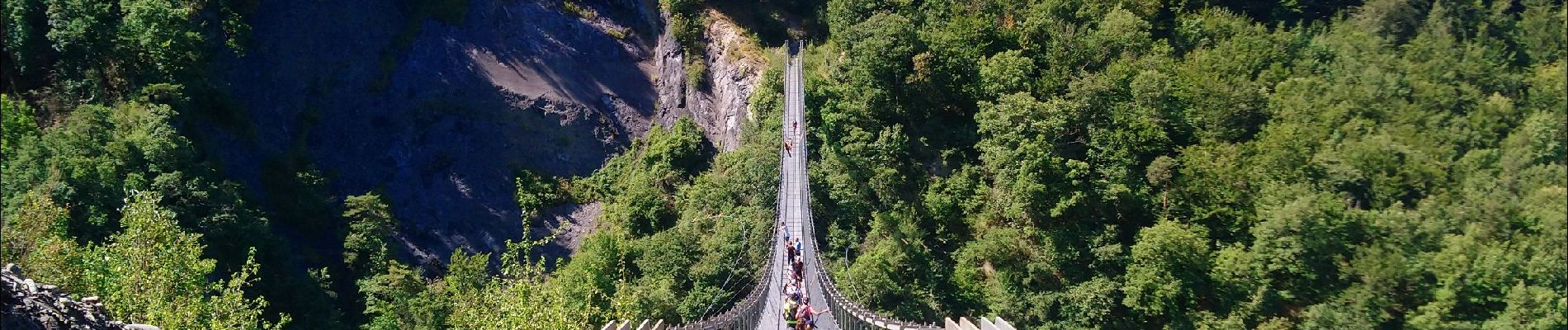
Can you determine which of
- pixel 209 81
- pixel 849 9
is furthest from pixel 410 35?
pixel 849 9

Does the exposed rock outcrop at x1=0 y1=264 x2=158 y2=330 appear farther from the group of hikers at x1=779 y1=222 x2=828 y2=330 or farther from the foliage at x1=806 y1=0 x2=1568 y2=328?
the foliage at x1=806 y1=0 x2=1568 y2=328

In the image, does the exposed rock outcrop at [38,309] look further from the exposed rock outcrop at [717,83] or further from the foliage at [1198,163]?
the exposed rock outcrop at [717,83]

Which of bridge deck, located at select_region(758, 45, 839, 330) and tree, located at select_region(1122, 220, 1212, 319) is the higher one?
bridge deck, located at select_region(758, 45, 839, 330)

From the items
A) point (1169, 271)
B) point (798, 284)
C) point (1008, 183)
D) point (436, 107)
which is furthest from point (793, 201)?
point (436, 107)

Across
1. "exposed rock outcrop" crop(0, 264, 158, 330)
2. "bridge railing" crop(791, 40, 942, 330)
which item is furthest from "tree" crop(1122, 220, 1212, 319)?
"exposed rock outcrop" crop(0, 264, 158, 330)

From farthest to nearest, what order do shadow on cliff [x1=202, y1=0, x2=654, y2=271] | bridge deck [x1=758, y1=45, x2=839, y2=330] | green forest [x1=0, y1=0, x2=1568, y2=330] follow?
shadow on cliff [x1=202, y1=0, x2=654, y2=271]
bridge deck [x1=758, y1=45, x2=839, y2=330]
green forest [x1=0, y1=0, x2=1568, y2=330]

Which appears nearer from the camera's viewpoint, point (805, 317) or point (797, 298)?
point (805, 317)

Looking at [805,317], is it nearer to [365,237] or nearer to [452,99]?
[365,237]

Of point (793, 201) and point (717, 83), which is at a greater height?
point (717, 83)
